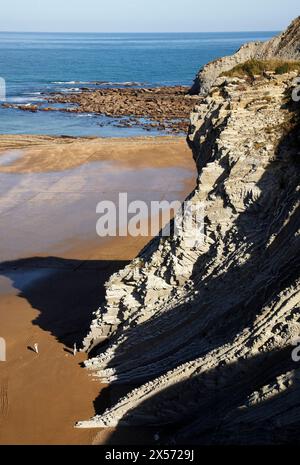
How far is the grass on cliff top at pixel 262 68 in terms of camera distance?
1505 cm

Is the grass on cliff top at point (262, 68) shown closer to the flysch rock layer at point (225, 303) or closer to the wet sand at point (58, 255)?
the flysch rock layer at point (225, 303)

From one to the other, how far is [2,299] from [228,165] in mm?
10991

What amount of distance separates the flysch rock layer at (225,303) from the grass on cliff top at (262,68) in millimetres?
448

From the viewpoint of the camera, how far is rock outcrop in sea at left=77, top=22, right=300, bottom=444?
10422mm

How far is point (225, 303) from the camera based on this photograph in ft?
42.1

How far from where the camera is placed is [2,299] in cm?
2091

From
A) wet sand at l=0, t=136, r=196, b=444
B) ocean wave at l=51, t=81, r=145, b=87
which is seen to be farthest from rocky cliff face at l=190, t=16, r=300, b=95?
ocean wave at l=51, t=81, r=145, b=87

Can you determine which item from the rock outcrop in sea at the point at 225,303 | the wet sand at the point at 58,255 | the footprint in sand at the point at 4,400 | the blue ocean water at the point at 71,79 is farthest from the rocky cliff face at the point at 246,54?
the footprint in sand at the point at 4,400

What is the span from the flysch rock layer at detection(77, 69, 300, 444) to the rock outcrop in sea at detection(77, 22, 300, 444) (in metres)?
0.03

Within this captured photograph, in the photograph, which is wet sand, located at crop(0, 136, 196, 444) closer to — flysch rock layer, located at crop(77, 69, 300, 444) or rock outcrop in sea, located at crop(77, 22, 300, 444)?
flysch rock layer, located at crop(77, 69, 300, 444)

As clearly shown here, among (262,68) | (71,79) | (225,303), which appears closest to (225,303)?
(225,303)

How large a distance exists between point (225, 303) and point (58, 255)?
1346 centimetres

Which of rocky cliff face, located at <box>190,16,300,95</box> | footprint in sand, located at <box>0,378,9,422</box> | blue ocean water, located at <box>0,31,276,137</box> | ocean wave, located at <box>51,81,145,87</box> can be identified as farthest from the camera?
ocean wave, located at <box>51,81,145,87</box>

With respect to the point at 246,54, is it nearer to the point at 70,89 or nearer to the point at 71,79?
the point at 70,89
